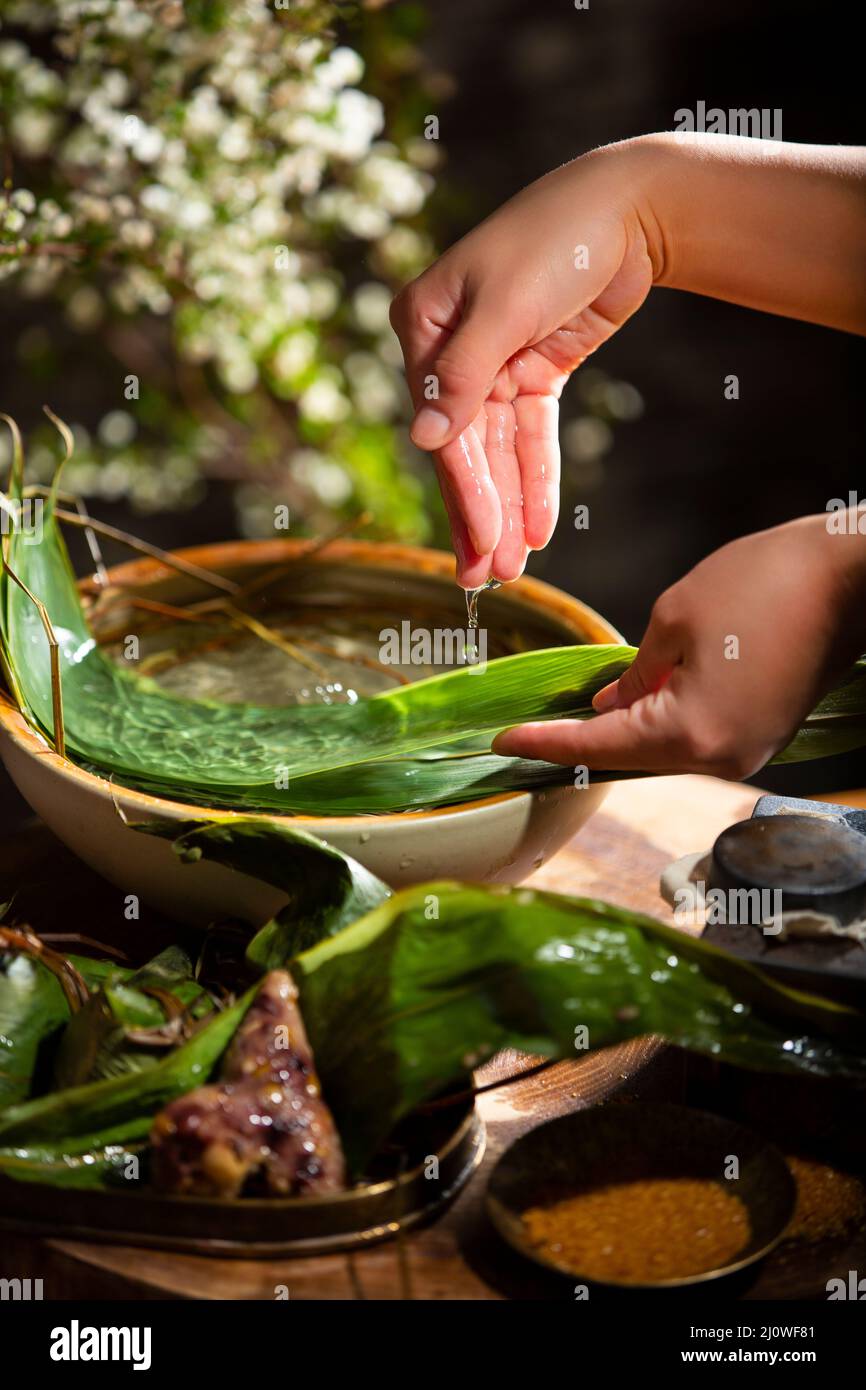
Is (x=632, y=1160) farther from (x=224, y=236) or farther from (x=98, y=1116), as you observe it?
(x=224, y=236)

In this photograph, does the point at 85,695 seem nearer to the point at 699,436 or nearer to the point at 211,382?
the point at 211,382

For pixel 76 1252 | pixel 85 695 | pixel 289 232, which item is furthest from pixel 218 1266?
pixel 289 232

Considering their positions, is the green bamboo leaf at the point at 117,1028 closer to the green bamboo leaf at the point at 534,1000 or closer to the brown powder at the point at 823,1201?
the green bamboo leaf at the point at 534,1000

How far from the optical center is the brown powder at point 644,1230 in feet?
2.46

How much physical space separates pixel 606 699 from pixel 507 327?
317 mm

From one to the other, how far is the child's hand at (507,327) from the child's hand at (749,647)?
280mm

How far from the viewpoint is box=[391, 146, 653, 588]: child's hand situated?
1076 mm

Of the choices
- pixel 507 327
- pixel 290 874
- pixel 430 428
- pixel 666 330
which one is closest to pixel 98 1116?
pixel 290 874

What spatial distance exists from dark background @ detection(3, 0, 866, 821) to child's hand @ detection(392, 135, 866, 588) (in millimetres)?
1274

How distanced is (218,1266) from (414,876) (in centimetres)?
29

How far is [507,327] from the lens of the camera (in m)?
1.10

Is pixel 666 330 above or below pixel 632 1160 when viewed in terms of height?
above

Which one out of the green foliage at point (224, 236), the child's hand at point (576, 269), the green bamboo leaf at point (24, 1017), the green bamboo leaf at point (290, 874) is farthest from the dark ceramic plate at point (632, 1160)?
the green foliage at point (224, 236)

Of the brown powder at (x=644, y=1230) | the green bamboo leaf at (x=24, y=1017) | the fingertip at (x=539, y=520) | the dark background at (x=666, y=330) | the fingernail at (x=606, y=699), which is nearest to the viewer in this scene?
the brown powder at (x=644, y=1230)
